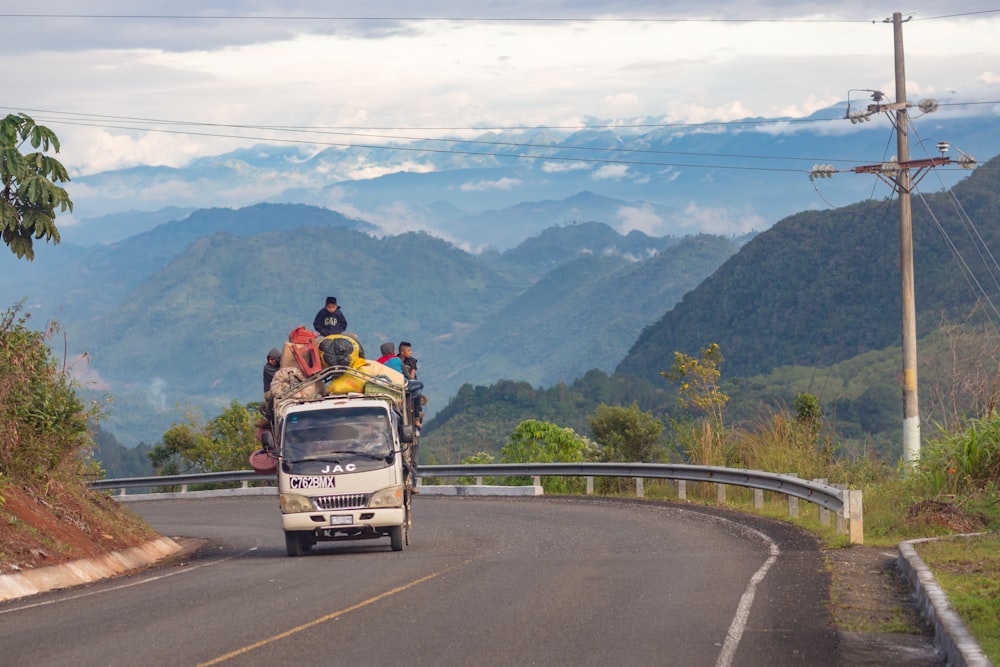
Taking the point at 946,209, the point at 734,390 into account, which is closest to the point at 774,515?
the point at 734,390

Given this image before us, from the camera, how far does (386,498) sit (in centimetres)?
1727

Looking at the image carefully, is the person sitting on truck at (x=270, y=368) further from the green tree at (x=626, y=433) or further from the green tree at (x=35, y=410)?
the green tree at (x=626, y=433)

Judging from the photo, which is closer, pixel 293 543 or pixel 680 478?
pixel 293 543

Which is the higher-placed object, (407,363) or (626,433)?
(407,363)

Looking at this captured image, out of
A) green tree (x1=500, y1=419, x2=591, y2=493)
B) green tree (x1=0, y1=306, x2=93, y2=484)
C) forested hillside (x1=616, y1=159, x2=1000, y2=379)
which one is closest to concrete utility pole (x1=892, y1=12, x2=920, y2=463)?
green tree (x1=500, y1=419, x2=591, y2=493)

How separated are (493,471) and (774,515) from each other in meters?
10.7

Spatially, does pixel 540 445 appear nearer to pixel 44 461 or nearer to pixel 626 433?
pixel 626 433

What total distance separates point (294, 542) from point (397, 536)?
1.40 meters

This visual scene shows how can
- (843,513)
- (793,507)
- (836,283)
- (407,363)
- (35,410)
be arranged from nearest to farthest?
(843,513) → (35,410) → (407,363) → (793,507) → (836,283)

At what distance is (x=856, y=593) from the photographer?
492 inches

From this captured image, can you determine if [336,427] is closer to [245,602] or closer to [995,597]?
[245,602]

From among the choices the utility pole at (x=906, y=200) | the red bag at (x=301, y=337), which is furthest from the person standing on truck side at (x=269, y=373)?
the utility pole at (x=906, y=200)

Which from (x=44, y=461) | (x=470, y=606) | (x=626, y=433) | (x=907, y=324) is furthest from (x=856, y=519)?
(x=626, y=433)

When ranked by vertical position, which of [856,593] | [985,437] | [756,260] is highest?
[756,260]
